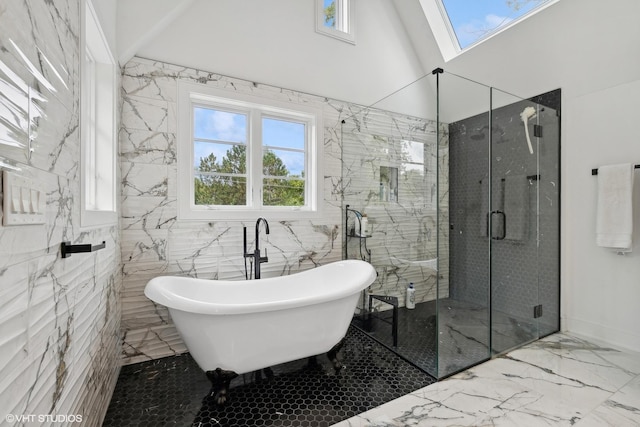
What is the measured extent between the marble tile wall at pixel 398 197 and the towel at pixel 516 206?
0.80 m

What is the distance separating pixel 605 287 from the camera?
2402 millimetres

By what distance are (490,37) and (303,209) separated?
2636 mm

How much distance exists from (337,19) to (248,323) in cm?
324

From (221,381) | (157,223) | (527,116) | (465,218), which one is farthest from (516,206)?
(157,223)

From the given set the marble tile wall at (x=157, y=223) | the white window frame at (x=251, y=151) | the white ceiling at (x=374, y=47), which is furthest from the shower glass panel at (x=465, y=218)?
the white window frame at (x=251, y=151)

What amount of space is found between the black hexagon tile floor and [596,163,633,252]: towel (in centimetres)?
189

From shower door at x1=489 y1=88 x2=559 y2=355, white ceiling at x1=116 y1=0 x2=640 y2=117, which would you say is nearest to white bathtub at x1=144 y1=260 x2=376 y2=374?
shower door at x1=489 y1=88 x2=559 y2=355

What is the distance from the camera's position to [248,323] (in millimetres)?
1623

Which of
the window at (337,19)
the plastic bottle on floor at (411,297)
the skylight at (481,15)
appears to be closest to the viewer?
the plastic bottle on floor at (411,297)

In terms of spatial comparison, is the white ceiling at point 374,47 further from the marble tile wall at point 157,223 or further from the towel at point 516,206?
the towel at point 516,206

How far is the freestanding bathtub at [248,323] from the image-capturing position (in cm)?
157

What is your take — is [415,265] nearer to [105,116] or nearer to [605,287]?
[605,287]

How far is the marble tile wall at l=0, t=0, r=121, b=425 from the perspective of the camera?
0.68 m

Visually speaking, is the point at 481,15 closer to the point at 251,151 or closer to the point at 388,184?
the point at 388,184
